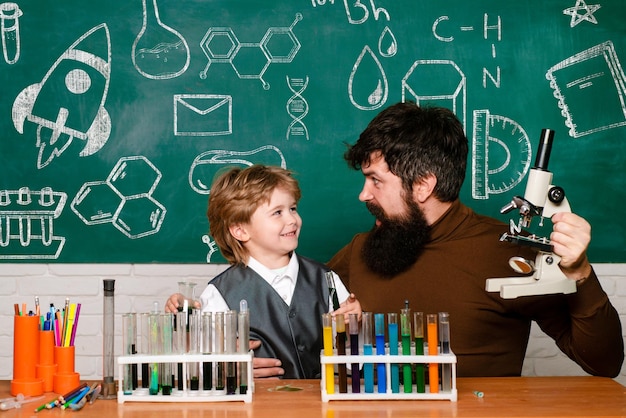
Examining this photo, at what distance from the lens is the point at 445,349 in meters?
1.76

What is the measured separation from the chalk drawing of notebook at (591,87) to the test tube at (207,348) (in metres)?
2.08

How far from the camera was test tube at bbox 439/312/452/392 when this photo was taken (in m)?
1.74

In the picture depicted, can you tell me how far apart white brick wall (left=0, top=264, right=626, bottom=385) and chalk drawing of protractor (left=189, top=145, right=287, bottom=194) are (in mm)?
359

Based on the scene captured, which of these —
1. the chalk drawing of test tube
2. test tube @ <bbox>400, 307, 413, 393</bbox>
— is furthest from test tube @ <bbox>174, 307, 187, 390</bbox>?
the chalk drawing of test tube

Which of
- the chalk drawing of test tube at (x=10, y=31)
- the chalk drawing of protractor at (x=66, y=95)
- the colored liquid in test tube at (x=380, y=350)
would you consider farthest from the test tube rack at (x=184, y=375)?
the chalk drawing of test tube at (x=10, y=31)

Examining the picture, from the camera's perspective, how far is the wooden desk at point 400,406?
1.64m

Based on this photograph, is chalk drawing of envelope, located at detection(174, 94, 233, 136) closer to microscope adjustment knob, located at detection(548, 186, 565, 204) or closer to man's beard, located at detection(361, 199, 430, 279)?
man's beard, located at detection(361, 199, 430, 279)

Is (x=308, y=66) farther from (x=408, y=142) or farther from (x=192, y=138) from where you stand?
(x=408, y=142)

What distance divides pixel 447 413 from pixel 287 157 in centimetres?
185

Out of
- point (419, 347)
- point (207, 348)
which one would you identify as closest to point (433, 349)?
point (419, 347)

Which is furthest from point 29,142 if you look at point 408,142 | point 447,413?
point 447,413

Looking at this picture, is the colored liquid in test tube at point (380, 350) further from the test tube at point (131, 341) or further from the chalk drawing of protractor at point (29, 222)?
the chalk drawing of protractor at point (29, 222)

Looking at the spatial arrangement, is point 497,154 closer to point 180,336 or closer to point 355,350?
point 355,350

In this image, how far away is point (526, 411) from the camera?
1.65 metres
